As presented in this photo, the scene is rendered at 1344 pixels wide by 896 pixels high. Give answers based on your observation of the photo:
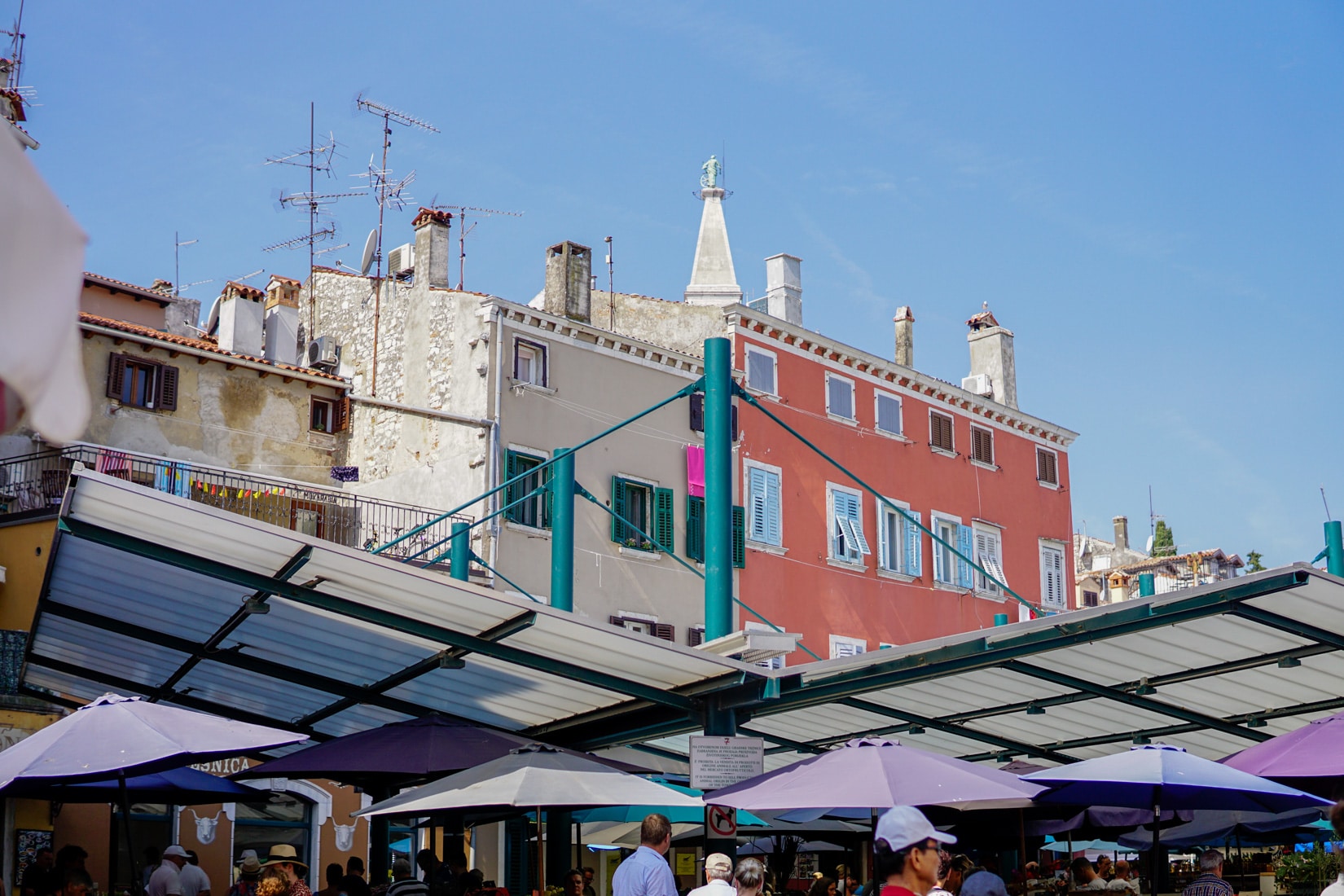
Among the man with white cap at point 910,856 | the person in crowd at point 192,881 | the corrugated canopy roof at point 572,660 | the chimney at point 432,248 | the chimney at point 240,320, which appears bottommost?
the person in crowd at point 192,881

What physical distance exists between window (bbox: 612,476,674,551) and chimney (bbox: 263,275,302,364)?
308 inches

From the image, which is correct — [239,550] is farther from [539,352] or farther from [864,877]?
[864,877]

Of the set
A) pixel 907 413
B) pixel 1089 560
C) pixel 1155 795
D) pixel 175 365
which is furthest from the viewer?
pixel 1089 560

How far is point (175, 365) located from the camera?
28094 millimetres

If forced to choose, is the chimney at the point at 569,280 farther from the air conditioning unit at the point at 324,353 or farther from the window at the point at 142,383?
the window at the point at 142,383

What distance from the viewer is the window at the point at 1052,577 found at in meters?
40.7

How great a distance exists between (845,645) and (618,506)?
24.8 ft

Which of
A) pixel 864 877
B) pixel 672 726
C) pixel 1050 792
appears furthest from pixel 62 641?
pixel 864 877

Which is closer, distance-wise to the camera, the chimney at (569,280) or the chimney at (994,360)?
the chimney at (569,280)

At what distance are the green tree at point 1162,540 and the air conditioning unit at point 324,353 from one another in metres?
44.3

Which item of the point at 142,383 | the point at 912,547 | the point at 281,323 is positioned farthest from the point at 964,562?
the point at 142,383

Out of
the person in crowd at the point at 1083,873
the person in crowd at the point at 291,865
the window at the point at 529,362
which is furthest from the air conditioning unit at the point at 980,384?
the person in crowd at the point at 291,865

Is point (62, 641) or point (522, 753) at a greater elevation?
point (62, 641)

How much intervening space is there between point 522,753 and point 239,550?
2.38 metres
